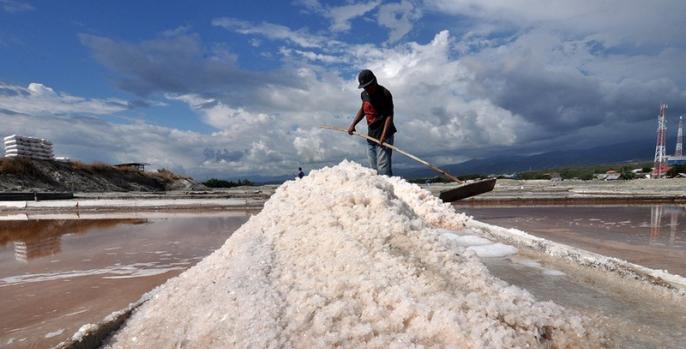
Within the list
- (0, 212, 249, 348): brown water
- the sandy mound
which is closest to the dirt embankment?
(0, 212, 249, 348): brown water

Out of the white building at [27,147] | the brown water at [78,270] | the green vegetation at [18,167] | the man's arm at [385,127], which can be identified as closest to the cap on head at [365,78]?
the man's arm at [385,127]

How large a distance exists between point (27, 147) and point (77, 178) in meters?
2.62

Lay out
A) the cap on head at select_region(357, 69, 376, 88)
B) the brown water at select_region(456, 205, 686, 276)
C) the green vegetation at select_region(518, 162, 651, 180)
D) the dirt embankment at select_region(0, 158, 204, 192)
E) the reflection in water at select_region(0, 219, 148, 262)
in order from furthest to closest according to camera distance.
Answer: the green vegetation at select_region(518, 162, 651, 180) → the dirt embankment at select_region(0, 158, 204, 192) → the cap on head at select_region(357, 69, 376, 88) → the reflection in water at select_region(0, 219, 148, 262) → the brown water at select_region(456, 205, 686, 276)

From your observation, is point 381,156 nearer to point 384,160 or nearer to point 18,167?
point 384,160

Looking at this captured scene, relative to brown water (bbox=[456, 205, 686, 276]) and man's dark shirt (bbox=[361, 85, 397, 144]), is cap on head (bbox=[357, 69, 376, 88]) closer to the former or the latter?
man's dark shirt (bbox=[361, 85, 397, 144])

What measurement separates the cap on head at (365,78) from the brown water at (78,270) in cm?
224

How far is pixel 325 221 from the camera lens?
1.99 meters

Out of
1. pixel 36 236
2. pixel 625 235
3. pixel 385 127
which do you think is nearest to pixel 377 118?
pixel 385 127

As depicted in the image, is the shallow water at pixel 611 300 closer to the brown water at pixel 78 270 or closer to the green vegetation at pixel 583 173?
the brown water at pixel 78 270

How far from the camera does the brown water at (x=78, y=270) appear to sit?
169 centimetres

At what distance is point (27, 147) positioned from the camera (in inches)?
661

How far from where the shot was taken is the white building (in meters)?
16.3

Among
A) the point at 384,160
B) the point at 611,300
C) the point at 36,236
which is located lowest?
the point at 36,236

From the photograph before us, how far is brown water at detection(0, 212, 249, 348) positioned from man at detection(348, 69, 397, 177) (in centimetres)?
194
